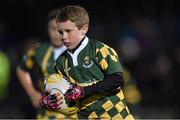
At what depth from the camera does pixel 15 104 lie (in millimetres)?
14445

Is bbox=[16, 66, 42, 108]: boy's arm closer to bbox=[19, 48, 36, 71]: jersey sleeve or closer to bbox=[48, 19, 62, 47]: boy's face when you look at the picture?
bbox=[19, 48, 36, 71]: jersey sleeve

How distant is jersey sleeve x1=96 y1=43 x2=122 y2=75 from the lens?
6664mm

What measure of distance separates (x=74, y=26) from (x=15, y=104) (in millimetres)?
7978

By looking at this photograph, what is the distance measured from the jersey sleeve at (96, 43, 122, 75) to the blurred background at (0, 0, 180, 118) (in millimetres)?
6432

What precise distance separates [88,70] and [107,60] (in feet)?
0.67

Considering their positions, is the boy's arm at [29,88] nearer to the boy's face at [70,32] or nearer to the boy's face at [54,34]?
the boy's face at [54,34]

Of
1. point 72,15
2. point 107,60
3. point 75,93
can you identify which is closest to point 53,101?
point 75,93

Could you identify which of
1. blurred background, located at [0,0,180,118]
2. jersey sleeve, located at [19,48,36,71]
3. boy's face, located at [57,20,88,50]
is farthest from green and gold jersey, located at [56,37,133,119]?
blurred background, located at [0,0,180,118]

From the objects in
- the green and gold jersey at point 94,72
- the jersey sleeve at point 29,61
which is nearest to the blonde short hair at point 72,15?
the green and gold jersey at point 94,72

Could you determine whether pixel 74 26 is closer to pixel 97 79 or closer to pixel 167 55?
pixel 97 79

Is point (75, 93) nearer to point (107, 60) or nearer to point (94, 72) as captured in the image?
point (94, 72)

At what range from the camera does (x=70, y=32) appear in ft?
21.8

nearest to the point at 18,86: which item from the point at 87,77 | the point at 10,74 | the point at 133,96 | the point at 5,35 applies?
the point at 10,74

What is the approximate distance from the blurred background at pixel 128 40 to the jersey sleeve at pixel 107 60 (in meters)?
6.43
